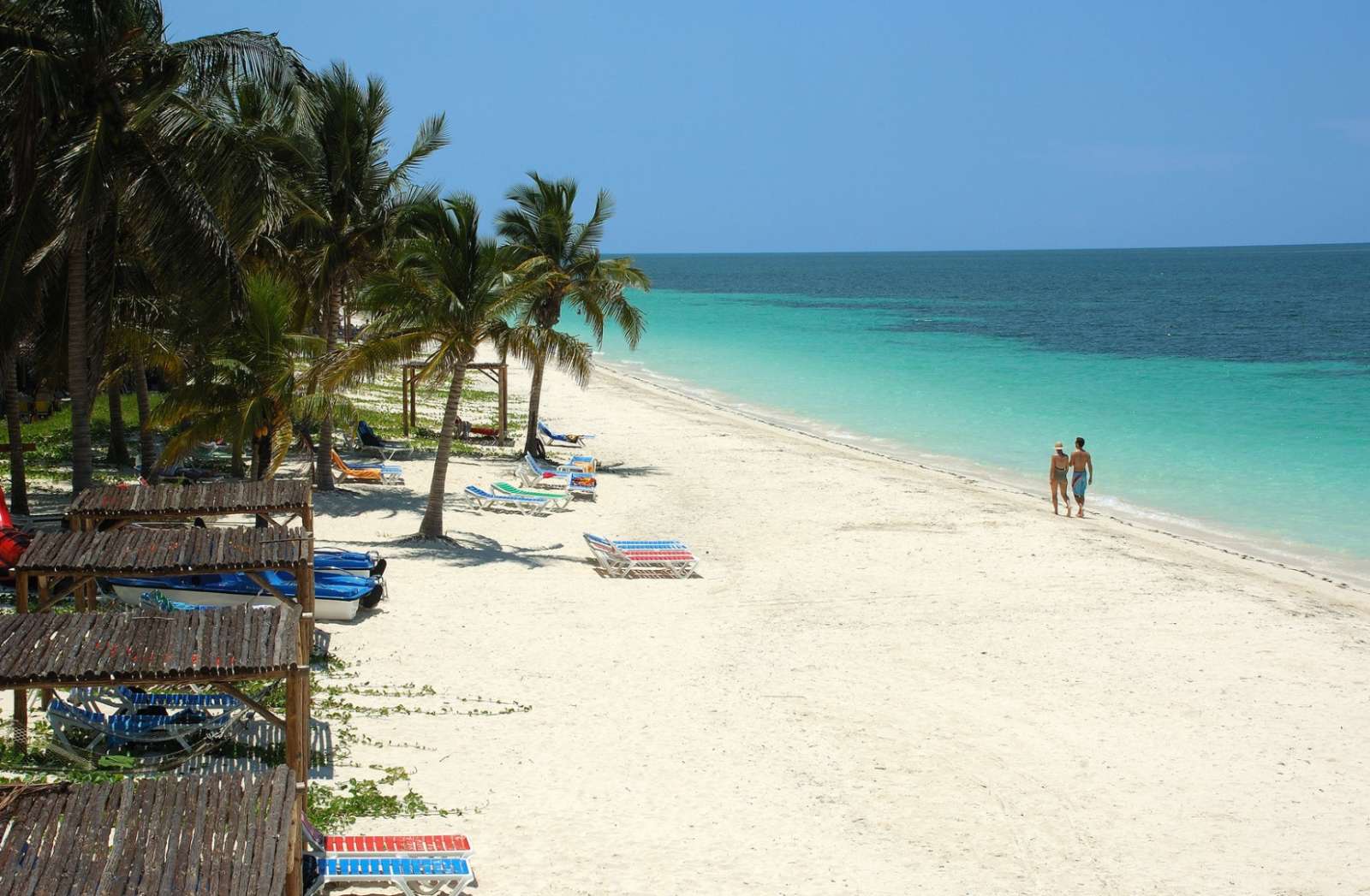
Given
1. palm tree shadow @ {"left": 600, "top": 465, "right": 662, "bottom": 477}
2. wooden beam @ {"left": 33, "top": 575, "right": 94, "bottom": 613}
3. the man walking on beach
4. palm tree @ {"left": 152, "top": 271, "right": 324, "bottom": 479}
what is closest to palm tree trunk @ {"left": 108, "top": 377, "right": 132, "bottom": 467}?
palm tree @ {"left": 152, "top": 271, "right": 324, "bottom": 479}

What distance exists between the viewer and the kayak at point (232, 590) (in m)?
10.4

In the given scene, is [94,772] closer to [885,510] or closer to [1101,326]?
[885,510]

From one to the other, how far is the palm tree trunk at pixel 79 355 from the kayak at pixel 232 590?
262cm

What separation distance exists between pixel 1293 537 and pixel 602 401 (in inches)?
814

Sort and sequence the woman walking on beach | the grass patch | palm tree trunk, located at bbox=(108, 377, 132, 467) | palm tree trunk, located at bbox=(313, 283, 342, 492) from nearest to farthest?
→ the grass patch, palm tree trunk, located at bbox=(313, 283, 342, 492), palm tree trunk, located at bbox=(108, 377, 132, 467), the woman walking on beach

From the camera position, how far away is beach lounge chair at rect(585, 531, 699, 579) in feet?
46.5

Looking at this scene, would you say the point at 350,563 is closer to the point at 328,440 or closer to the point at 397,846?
the point at 397,846

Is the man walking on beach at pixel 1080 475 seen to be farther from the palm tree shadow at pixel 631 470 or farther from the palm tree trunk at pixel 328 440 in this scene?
the palm tree trunk at pixel 328 440

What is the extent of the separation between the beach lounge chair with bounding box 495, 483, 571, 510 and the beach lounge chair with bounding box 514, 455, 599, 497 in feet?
1.15

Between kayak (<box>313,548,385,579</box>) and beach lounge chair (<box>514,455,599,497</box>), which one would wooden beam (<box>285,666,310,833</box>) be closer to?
kayak (<box>313,548,385,579</box>)

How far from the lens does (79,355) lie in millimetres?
12281

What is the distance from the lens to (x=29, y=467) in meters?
17.5

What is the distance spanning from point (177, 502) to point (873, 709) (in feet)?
20.2

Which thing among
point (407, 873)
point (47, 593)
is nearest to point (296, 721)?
point (407, 873)
